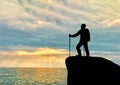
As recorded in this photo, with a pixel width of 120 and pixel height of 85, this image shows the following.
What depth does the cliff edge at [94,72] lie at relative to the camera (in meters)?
26.3

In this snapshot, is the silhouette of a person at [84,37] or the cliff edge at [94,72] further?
the silhouette of a person at [84,37]

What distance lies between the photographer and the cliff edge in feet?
86.3

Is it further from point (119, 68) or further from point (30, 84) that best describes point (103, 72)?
point (30, 84)

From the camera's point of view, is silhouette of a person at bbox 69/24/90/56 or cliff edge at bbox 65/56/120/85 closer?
cliff edge at bbox 65/56/120/85

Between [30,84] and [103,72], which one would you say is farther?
[30,84]

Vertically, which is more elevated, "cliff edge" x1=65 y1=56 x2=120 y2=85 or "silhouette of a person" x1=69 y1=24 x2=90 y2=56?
"silhouette of a person" x1=69 y1=24 x2=90 y2=56

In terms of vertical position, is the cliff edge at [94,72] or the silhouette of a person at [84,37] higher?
the silhouette of a person at [84,37]

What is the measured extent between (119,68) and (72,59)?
3514mm

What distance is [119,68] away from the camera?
26.6 meters

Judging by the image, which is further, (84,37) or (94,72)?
(84,37)

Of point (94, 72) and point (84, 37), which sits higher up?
point (84, 37)

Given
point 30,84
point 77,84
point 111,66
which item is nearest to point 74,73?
Result: point 77,84

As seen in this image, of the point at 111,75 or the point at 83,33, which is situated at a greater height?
the point at 83,33

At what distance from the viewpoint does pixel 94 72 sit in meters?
26.6
